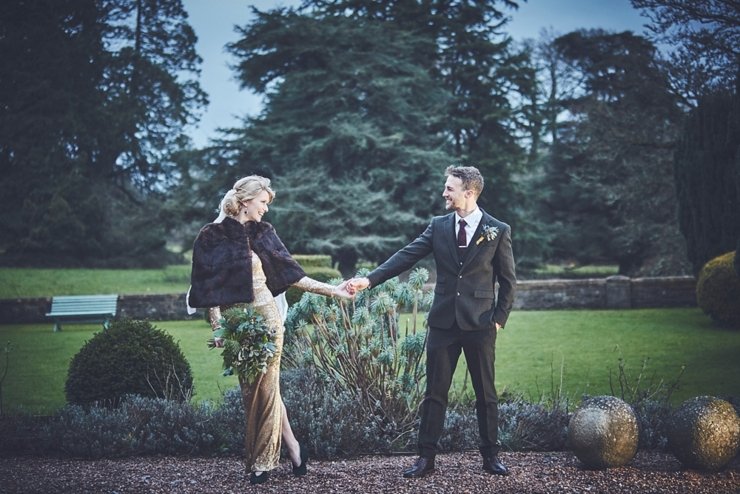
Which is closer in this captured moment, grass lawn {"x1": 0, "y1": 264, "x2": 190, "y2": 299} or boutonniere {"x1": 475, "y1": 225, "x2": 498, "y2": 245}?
boutonniere {"x1": 475, "y1": 225, "x2": 498, "y2": 245}

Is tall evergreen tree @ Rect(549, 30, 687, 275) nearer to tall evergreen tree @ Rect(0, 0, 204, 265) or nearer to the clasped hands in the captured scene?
tall evergreen tree @ Rect(0, 0, 204, 265)

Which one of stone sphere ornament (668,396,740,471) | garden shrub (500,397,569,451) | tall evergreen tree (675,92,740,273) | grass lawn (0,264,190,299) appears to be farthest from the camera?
grass lawn (0,264,190,299)

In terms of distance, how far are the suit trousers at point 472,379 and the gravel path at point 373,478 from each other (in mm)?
233

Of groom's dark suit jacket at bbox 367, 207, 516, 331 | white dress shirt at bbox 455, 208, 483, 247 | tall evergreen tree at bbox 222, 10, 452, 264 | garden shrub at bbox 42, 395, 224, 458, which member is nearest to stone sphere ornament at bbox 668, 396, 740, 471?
groom's dark suit jacket at bbox 367, 207, 516, 331

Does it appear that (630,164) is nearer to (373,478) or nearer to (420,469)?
(420,469)

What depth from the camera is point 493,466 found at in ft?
15.0

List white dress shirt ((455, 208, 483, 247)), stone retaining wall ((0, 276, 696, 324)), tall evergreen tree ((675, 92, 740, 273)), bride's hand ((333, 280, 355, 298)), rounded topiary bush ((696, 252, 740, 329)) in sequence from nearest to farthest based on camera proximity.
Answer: white dress shirt ((455, 208, 483, 247)) → bride's hand ((333, 280, 355, 298)) → rounded topiary bush ((696, 252, 740, 329)) → tall evergreen tree ((675, 92, 740, 273)) → stone retaining wall ((0, 276, 696, 324))

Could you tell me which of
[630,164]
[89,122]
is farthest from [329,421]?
[89,122]

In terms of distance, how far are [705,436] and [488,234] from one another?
1959mm

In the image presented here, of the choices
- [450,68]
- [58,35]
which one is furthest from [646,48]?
[58,35]

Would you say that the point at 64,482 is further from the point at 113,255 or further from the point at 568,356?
the point at 113,255

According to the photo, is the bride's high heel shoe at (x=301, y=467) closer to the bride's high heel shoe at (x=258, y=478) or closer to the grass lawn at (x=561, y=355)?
the bride's high heel shoe at (x=258, y=478)

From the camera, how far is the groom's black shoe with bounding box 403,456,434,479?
4.50 m

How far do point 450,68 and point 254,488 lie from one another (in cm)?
2536
